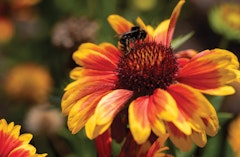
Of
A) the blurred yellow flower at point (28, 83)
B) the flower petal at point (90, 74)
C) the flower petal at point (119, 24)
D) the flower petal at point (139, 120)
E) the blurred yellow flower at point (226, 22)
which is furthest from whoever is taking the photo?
the blurred yellow flower at point (28, 83)

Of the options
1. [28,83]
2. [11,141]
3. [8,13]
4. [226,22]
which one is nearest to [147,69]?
[11,141]

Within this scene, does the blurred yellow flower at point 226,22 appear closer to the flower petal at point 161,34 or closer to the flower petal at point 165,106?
the flower petal at point 161,34

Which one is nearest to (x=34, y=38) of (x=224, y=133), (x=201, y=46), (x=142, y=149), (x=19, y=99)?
(x=19, y=99)

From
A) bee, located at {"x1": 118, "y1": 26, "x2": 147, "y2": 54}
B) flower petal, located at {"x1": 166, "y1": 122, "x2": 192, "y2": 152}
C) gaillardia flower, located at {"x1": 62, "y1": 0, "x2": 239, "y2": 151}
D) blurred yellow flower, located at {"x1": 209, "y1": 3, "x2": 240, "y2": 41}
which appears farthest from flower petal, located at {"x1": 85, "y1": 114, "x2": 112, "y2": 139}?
blurred yellow flower, located at {"x1": 209, "y1": 3, "x2": 240, "y2": 41}

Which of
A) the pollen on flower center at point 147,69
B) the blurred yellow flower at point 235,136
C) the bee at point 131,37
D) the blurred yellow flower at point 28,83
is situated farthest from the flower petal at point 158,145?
the blurred yellow flower at point 28,83

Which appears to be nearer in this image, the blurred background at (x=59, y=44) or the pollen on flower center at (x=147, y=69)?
the pollen on flower center at (x=147, y=69)

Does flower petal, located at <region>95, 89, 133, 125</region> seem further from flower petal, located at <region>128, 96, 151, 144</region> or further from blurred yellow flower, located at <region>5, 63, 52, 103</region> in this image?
blurred yellow flower, located at <region>5, 63, 52, 103</region>
